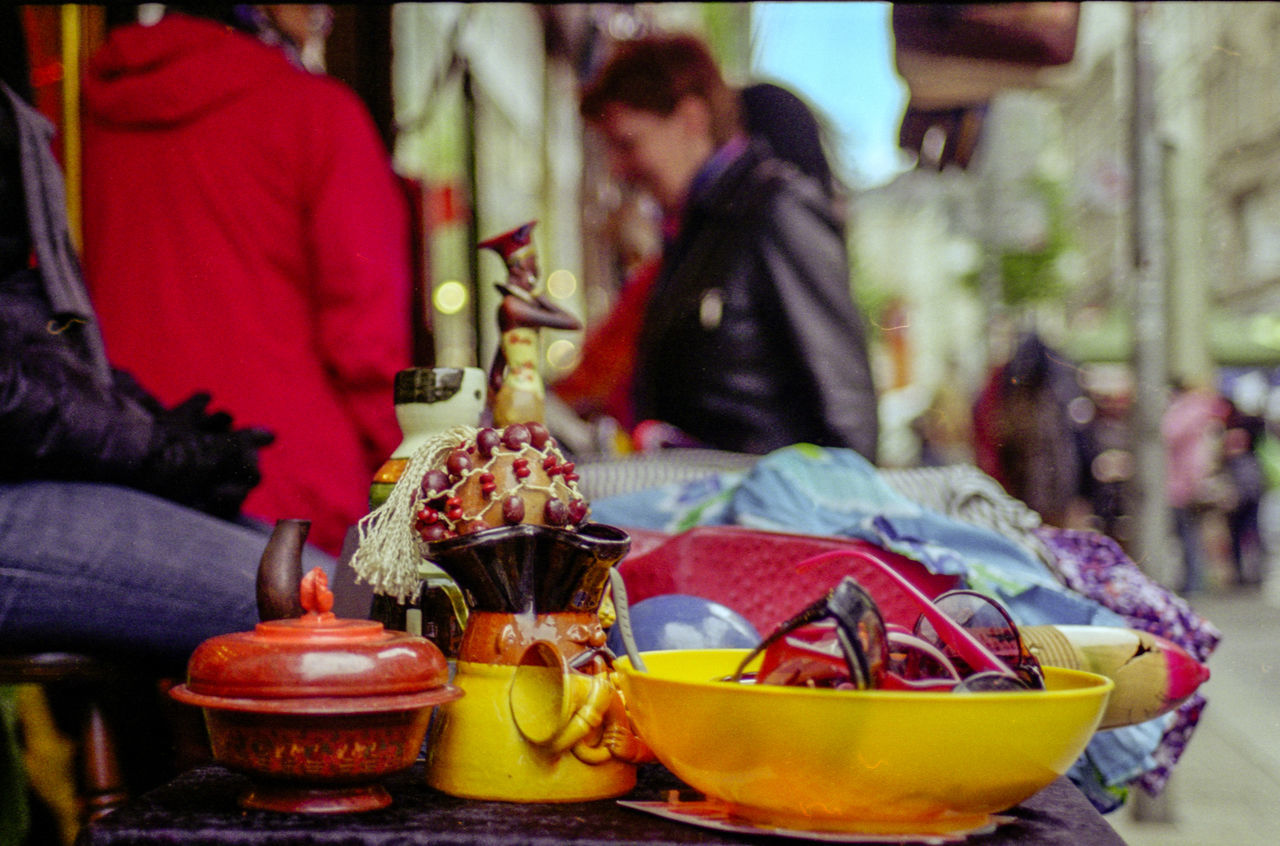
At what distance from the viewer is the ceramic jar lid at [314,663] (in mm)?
810

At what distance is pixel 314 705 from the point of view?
80cm

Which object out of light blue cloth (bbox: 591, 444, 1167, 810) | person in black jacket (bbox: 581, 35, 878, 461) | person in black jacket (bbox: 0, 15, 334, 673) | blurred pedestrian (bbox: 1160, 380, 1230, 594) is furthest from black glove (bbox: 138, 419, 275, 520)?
blurred pedestrian (bbox: 1160, 380, 1230, 594)

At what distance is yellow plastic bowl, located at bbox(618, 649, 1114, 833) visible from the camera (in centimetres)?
72

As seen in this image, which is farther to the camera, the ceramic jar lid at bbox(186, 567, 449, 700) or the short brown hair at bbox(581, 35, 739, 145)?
the short brown hair at bbox(581, 35, 739, 145)

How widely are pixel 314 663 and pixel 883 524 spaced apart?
100 cm

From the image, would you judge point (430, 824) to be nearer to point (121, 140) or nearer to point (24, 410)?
point (24, 410)

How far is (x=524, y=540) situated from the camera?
0.91 m

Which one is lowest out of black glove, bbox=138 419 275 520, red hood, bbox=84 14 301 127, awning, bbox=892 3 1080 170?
black glove, bbox=138 419 275 520

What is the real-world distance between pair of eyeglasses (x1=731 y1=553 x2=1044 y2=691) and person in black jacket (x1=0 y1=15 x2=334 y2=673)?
84 cm

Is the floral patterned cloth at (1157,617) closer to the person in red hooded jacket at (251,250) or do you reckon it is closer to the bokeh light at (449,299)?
the person in red hooded jacket at (251,250)

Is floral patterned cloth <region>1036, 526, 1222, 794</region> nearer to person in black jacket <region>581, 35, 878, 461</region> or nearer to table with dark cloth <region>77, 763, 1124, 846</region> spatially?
table with dark cloth <region>77, 763, 1124, 846</region>

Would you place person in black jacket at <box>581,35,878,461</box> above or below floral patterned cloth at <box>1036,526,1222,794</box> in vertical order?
above

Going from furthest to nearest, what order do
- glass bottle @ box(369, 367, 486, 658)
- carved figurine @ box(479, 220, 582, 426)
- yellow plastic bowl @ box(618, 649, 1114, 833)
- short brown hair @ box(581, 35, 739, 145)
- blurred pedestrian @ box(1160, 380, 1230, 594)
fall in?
blurred pedestrian @ box(1160, 380, 1230, 594) < short brown hair @ box(581, 35, 739, 145) < carved figurine @ box(479, 220, 582, 426) < glass bottle @ box(369, 367, 486, 658) < yellow plastic bowl @ box(618, 649, 1114, 833)

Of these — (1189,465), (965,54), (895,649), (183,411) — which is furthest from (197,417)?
(1189,465)
